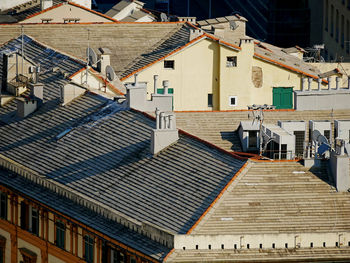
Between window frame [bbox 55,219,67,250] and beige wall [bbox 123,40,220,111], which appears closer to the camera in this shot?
window frame [bbox 55,219,67,250]

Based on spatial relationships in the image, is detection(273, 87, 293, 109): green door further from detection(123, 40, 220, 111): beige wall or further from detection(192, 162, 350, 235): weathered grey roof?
detection(192, 162, 350, 235): weathered grey roof

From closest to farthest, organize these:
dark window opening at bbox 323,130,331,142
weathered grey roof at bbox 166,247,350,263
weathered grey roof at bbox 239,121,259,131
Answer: weathered grey roof at bbox 166,247,350,263
weathered grey roof at bbox 239,121,259,131
dark window opening at bbox 323,130,331,142

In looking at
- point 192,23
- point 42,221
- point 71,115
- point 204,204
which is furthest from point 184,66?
point 204,204

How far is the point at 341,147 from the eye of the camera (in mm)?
111438

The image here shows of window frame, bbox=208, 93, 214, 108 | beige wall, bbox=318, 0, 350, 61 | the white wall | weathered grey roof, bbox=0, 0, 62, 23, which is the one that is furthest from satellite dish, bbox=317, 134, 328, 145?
beige wall, bbox=318, 0, 350, 61

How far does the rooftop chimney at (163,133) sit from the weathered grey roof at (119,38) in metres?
31.7

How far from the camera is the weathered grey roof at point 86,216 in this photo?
108 m

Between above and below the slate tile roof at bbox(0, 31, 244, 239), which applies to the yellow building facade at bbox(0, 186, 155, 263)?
below

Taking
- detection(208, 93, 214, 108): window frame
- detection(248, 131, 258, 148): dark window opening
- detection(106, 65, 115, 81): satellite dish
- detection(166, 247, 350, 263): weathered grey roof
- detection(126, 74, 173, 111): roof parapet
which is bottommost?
detection(166, 247, 350, 263): weathered grey roof

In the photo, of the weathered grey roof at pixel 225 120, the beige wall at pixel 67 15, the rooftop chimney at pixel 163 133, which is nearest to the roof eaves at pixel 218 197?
the rooftop chimney at pixel 163 133

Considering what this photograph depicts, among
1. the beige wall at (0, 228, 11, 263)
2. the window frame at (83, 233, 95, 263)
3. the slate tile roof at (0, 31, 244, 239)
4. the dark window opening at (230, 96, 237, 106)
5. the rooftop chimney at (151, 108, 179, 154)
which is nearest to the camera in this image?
the slate tile roof at (0, 31, 244, 239)

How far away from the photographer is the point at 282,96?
485 feet

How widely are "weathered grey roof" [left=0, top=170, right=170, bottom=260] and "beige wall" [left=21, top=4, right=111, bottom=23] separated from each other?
3482 centimetres

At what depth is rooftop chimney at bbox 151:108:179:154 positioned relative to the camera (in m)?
117
